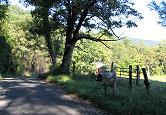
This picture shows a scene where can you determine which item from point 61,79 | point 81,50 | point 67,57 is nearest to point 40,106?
point 61,79

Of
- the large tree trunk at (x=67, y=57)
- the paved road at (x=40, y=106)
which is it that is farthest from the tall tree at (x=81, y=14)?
the paved road at (x=40, y=106)

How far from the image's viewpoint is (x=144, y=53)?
127 metres

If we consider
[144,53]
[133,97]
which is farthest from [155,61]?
[133,97]

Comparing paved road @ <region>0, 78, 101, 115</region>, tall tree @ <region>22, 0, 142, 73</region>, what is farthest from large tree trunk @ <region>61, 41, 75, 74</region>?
paved road @ <region>0, 78, 101, 115</region>

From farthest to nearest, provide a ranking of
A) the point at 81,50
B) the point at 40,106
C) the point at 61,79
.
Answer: the point at 81,50 → the point at 61,79 → the point at 40,106

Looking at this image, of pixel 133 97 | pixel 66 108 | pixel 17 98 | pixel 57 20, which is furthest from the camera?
pixel 57 20

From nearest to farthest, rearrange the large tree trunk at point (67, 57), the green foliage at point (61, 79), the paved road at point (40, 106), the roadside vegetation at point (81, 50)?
the paved road at point (40, 106) < the roadside vegetation at point (81, 50) < the green foliage at point (61, 79) < the large tree trunk at point (67, 57)

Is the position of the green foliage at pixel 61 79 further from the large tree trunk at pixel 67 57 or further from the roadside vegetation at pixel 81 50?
the large tree trunk at pixel 67 57

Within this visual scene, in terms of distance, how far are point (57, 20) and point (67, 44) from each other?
2.42m

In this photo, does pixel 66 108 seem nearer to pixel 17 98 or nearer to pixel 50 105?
pixel 50 105

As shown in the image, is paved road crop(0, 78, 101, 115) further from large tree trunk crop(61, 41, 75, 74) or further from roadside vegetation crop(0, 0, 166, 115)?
large tree trunk crop(61, 41, 75, 74)

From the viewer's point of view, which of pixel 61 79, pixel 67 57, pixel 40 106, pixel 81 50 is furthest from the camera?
pixel 81 50

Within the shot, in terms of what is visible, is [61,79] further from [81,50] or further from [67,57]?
[81,50]

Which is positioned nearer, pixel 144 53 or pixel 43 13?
pixel 43 13
